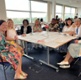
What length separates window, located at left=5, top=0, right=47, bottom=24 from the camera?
5.79 metres

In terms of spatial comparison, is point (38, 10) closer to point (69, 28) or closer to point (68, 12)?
point (69, 28)

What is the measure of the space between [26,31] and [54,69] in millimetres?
1706

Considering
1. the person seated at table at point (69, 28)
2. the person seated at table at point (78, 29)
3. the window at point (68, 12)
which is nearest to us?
the person seated at table at point (78, 29)

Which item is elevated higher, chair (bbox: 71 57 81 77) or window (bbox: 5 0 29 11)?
window (bbox: 5 0 29 11)

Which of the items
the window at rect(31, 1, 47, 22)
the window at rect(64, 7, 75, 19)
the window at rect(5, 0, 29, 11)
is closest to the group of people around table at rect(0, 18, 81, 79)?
the window at rect(5, 0, 29, 11)

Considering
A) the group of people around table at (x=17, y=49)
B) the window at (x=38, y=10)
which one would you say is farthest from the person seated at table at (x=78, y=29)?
the window at (x=38, y=10)

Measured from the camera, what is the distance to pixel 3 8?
4734mm

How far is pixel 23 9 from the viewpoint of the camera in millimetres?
6551

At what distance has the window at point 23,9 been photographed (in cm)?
579

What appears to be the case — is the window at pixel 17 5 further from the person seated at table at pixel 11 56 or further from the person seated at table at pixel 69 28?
the person seated at table at pixel 11 56

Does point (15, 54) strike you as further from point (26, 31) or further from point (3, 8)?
point (3, 8)

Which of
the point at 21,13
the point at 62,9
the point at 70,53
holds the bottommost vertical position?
the point at 70,53

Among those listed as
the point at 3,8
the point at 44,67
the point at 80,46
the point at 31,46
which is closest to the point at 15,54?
the point at 44,67

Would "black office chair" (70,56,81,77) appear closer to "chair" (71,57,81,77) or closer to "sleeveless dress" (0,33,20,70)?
"chair" (71,57,81,77)
